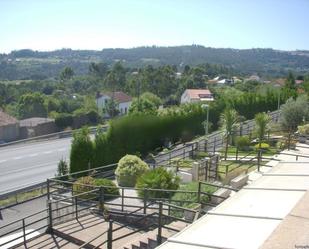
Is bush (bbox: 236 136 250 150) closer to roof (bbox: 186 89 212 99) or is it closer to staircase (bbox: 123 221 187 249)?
staircase (bbox: 123 221 187 249)

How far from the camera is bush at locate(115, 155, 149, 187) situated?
54.7ft

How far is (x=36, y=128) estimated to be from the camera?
48656 millimetres

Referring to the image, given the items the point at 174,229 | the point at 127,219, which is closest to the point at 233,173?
the point at 127,219

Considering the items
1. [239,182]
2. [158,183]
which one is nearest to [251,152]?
[158,183]

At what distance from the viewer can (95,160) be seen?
21.0 metres

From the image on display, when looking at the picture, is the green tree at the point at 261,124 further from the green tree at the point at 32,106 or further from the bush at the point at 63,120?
the green tree at the point at 32,106

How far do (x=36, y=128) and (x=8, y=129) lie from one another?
4790 millimetres

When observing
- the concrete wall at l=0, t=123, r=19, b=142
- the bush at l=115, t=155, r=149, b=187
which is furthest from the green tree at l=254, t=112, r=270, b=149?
the concrete wall at l=0, t=123, r=19, b=142

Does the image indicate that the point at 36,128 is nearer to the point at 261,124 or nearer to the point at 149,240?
the point at 261,124

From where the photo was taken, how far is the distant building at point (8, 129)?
43.3 meters

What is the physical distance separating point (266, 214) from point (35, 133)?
4366 cm

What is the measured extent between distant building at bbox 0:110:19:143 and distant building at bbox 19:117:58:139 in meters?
1.25

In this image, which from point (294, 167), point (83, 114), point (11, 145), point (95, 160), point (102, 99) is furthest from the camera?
point (102, 99)

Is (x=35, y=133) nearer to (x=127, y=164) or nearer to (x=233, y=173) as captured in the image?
(x=127, y=164)
